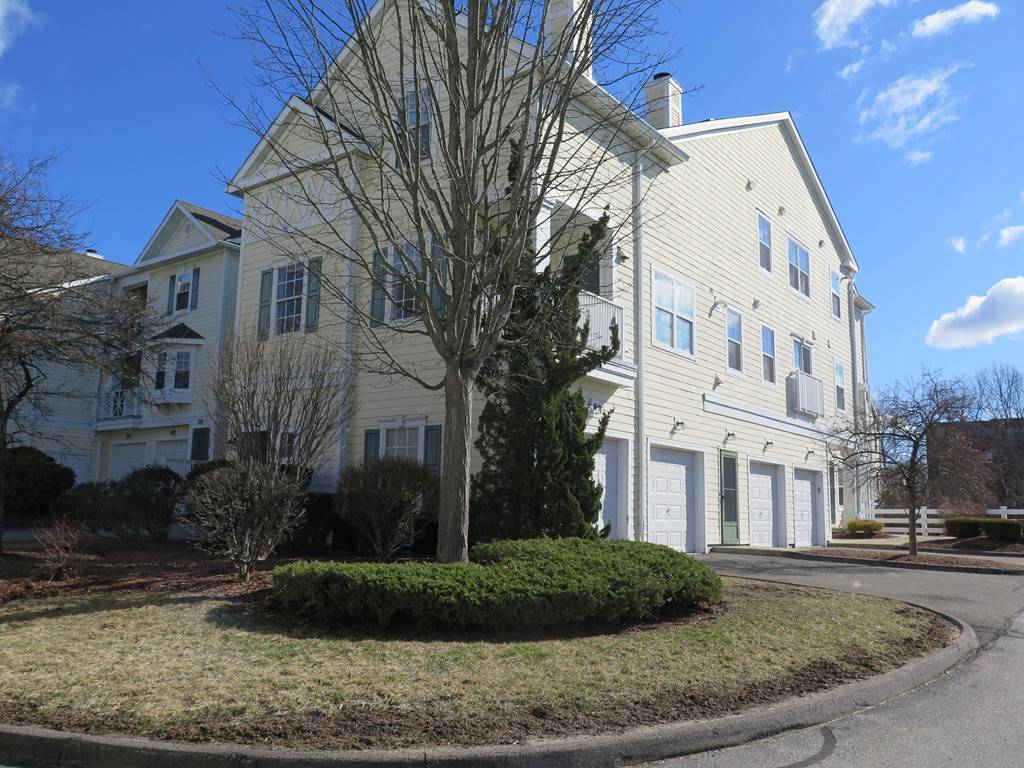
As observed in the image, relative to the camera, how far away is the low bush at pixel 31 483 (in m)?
19.6

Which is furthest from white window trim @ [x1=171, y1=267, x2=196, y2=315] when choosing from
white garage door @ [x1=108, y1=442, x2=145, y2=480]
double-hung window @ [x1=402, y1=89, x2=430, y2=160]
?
double-hung window @ [x1=402, y1=89, x2=430, y2=160]

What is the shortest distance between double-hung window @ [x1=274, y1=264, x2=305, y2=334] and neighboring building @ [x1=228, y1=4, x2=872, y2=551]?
0.03 m

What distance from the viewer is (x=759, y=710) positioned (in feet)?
17.5

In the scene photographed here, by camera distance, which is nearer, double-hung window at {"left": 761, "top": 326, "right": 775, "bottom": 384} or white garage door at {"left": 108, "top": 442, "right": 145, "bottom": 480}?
double-hung window at {"left": 761, "top": 326, "right": 775, "bottom": 384}

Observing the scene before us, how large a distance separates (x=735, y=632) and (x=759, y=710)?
2252mm

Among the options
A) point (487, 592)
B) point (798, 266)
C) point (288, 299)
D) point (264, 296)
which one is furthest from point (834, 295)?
point (487, 592)

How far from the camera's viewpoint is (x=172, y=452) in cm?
2205

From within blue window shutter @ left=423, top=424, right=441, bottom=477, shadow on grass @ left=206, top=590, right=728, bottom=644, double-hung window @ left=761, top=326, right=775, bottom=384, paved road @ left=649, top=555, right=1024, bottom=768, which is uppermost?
double-hung window @ left=761, top=326, right=775, bottom=384

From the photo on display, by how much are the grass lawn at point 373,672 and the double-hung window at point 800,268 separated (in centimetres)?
1645

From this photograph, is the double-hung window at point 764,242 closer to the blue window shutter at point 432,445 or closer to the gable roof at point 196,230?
the blue window shutter at point 432,445

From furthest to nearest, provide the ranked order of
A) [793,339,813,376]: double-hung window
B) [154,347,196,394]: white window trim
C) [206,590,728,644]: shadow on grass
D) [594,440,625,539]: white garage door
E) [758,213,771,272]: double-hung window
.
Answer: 1. [793,339,813,376]: double-hung window
2. [154,347,196,394]: white window trim
3. [758,213,771,272]: double-hung window
4. [594,440,625,539]: white garage door
5. [206,590,728,644]: shadow on grass

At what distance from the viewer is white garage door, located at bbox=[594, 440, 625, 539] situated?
1447 cm

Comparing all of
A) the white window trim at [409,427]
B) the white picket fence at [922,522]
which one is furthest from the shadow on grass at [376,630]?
the white picket fence at [922,522]

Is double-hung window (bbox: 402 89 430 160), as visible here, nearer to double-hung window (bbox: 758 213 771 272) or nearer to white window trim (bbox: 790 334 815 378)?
double-hung window (bbox: 758 213 771 272)
